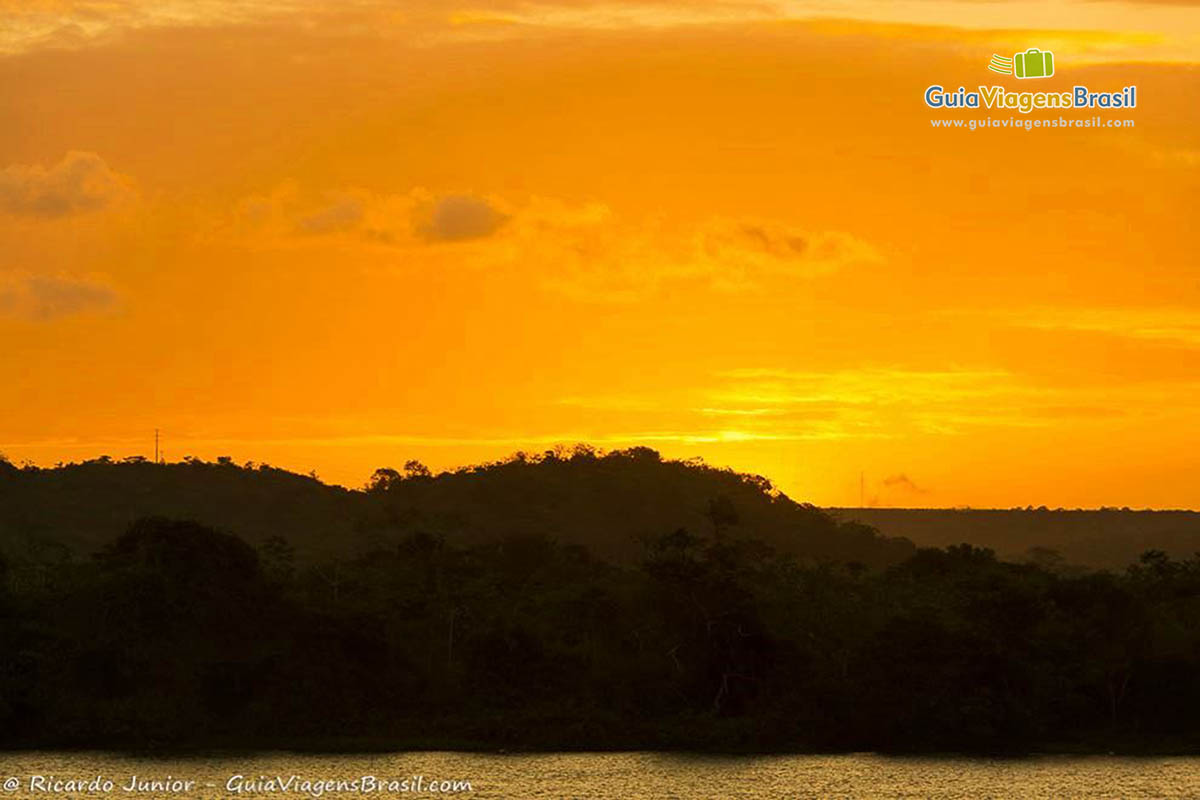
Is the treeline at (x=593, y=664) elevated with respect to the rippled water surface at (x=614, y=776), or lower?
elevated

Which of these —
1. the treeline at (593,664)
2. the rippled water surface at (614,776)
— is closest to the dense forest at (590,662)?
the treeline at (593,664)

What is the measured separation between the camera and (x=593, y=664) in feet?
290

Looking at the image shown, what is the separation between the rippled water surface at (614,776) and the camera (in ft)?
225

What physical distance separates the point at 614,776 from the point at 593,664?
15333 millimetres

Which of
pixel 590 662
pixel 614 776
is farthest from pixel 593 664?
pixel 614 776

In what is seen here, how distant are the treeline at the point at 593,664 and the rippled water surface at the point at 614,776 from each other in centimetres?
306

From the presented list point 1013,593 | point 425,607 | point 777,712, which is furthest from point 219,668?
point 1013,593

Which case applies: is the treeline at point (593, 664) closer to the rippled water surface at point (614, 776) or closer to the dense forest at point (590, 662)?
the dense forest at point (590, 662)

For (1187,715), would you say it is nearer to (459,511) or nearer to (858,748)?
Answer: (858,748)

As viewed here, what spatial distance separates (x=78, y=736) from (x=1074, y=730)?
45.4 metres

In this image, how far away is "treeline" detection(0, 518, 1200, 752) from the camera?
269 ft

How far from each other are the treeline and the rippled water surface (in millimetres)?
3063

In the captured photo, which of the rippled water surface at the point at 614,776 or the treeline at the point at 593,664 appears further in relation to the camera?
the treeline at the point at 593,664

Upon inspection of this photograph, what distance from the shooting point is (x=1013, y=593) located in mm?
86500
